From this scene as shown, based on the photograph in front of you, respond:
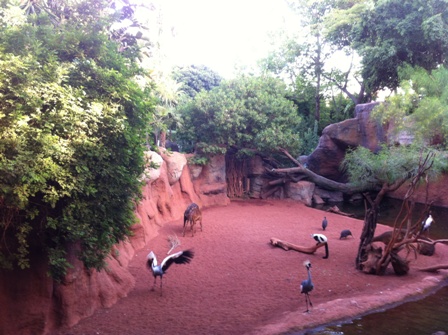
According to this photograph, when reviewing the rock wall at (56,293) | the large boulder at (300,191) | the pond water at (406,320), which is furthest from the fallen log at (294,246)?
the large boulder at (300,191)

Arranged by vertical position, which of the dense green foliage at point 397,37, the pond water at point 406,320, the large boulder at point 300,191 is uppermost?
the dense green foliage at point 397,37

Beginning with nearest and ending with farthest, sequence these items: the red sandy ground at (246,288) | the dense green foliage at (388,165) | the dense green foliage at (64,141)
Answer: the dense green foliage at (64,141) → the red sandy ground at (246,288) → the dense green foliage at (388,165)

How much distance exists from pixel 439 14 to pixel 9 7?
19.2 m

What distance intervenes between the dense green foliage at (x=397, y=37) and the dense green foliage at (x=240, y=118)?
6251 mm

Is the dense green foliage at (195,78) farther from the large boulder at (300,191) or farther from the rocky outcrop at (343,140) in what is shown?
the large boulder at (300,191)

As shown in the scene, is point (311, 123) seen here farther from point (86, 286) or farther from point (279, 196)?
point (86, 286)

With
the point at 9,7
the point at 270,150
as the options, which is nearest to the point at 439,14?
the point at 270,150

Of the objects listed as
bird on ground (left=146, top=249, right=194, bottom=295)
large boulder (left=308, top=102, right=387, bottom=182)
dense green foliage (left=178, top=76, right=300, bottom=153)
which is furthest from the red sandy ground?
large boulder (left=308, top=102, right=387, bottom=182)

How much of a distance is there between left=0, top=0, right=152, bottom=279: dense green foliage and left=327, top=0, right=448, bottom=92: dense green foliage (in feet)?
58.4

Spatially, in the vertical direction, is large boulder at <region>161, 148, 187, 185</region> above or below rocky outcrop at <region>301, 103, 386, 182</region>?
below

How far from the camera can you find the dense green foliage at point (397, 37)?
20.5 m

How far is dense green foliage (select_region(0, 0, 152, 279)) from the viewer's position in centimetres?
590

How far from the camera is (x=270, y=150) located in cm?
2070

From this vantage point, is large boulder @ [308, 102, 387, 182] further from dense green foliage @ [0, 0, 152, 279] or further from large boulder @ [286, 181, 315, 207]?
dense green foliage @ [0, 0, 152, 279]
